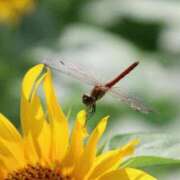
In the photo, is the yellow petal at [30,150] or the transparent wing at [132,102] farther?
the yellow petal at [30,150]

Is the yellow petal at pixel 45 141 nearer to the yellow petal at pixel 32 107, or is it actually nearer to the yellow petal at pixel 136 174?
the yellow petal at pixel 32 107

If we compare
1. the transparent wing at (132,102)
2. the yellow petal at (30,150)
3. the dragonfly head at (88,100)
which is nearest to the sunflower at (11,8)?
the yellow petal at (30,150)

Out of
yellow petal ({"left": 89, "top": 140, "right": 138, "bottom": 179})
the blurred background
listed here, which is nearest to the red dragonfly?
yellow petal ({"left": 89, "top": 140, "right": 138, "bottom": 179})

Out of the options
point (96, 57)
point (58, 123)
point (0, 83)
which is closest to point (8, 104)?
point (0, 83)

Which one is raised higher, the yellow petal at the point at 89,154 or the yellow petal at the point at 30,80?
the yellow petal at the point at 30,80

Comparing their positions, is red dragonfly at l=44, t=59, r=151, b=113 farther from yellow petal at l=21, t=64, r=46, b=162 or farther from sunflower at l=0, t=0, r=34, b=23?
sunflower at l=0, t=0, r=34, b=23

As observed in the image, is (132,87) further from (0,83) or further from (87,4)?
(87,4)

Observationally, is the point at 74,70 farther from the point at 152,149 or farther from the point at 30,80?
the point at 152,149
